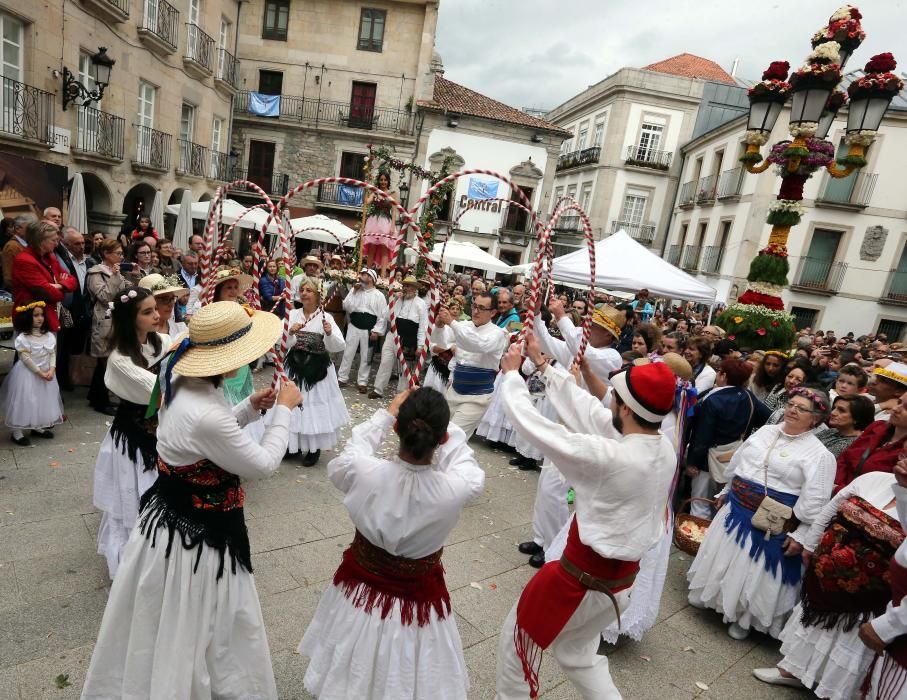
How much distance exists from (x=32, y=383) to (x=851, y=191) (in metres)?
25.7

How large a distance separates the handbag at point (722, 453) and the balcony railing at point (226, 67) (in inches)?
746

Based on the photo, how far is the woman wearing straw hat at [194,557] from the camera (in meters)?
2.32

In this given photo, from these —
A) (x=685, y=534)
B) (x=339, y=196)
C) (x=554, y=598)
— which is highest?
(x=339, y=196)

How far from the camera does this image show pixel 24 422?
513 cm

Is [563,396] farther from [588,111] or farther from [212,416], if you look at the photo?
[588,111]

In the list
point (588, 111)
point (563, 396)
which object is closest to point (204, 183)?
point (563, 396)

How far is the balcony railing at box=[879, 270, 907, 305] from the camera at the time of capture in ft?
69.7

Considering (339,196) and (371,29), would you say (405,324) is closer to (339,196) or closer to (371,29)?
(339,196)

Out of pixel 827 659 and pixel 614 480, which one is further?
pixel 827 659

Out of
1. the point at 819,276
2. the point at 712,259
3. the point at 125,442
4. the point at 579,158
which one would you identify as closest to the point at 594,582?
the point at 125,442

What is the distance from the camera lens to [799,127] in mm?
6277

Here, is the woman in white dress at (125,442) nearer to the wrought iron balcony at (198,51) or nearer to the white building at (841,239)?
the wrought iron balcony at (198,51)

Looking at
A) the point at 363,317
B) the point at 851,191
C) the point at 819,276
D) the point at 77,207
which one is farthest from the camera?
the point at 819,276

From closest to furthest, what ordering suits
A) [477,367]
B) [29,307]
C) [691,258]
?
[29,307] < [477,367] < [691,258]
